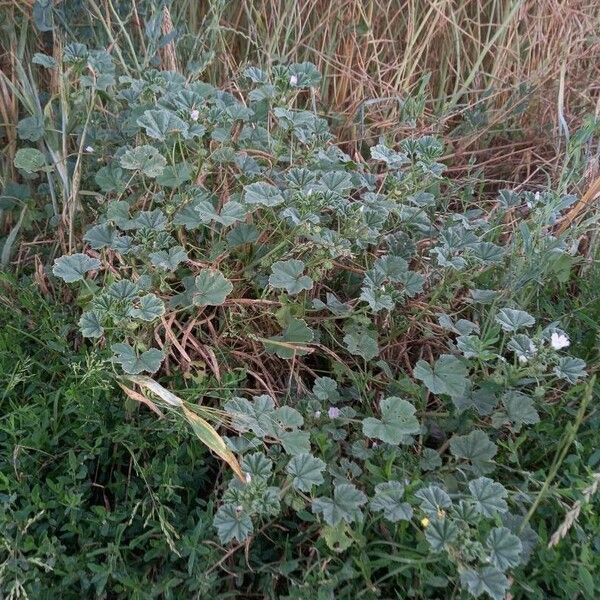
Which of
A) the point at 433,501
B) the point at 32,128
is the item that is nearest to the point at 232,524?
the point at 433,501

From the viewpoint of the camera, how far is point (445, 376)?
1.60 m

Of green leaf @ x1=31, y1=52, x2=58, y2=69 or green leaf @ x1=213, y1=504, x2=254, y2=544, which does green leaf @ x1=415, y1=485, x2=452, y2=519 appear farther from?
green leaf @ x1=31, y1=52, x2=58, y2=69

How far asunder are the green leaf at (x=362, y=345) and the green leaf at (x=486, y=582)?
0.53 meters

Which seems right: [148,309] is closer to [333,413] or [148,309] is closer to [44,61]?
[333,413]

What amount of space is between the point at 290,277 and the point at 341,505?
515 mm

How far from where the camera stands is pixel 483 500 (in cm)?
137

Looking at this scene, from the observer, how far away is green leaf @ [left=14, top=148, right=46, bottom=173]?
195cm

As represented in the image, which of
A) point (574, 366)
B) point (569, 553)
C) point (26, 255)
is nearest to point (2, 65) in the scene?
point (26, 255)

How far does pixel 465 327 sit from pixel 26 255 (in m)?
1.16

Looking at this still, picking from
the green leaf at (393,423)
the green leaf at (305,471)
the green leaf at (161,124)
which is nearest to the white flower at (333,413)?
the green leaf at (393,423)

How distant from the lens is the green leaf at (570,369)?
152 cm

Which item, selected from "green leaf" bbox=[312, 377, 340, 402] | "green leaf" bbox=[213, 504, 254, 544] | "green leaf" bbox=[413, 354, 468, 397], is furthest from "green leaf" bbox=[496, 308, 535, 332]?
"green leaf" bbox=[213, 504, 254, 544]

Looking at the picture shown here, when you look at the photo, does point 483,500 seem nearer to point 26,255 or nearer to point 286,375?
point 286,375

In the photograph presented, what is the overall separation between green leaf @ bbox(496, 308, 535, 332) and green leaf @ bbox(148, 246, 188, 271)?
661 millimetres
